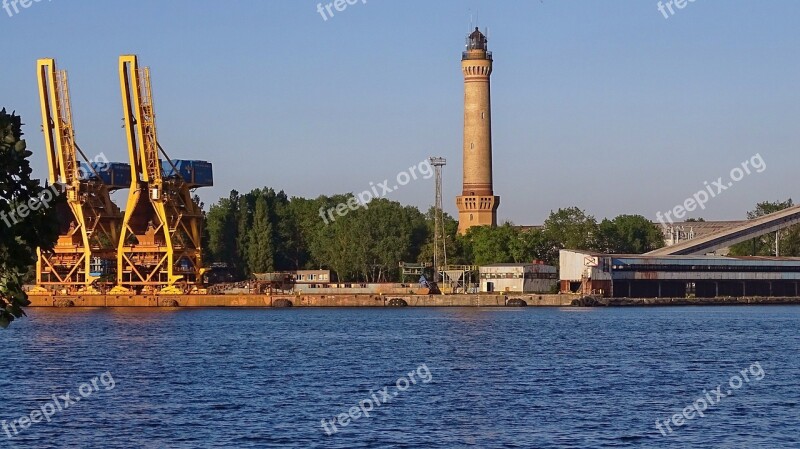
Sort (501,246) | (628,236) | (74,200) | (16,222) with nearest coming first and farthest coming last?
(16,222)
(74,200)
(501,246)
(628,236)

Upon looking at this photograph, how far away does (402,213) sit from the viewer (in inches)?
4619

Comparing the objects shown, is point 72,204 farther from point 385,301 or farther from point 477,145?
point 477,145

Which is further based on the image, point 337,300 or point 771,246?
point 771,246

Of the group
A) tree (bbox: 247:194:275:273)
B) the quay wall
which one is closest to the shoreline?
the quay wall

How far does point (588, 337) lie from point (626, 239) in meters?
73.9

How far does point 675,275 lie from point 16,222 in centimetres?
9434

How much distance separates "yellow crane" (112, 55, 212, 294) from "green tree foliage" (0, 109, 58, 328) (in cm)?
7608

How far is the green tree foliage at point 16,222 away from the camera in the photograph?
12508 mm

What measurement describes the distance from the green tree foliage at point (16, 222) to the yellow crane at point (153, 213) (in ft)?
250

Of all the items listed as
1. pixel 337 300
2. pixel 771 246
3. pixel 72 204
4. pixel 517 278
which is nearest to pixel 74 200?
pixel 72 204

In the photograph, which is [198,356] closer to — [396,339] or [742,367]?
[396,339]

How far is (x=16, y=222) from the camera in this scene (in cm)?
1270

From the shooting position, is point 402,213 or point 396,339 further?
point 402,213

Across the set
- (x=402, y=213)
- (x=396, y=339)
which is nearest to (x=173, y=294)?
(x=402, y=213)
